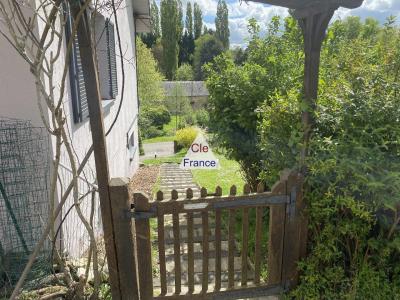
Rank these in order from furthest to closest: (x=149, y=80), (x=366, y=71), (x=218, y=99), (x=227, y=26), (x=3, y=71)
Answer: (x=227, y=26) < (x=149, y=80) < (x=218, y=99) < (x=3, y=71) < (x=366, y=71)

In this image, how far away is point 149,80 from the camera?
20.0 metres

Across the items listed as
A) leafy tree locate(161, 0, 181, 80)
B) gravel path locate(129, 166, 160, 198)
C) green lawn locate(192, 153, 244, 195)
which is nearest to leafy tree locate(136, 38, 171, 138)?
gravel path locate(129, 166, 160, 198)

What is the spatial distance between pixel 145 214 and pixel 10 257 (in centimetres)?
137

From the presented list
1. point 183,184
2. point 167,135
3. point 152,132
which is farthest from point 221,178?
point 167,135

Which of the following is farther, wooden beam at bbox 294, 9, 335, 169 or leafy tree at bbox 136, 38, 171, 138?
leafy tree at bbox 136, 38, 171, 138

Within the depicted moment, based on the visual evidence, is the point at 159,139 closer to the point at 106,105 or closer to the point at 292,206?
the point at 106,105

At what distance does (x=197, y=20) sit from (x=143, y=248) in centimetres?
4897

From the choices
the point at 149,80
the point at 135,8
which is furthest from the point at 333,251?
the point at 149,80

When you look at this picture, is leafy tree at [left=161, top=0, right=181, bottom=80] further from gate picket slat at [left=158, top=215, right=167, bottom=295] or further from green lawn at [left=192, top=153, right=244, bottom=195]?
gate picket slat at [left=158, top=215, right=167, bottom=295]

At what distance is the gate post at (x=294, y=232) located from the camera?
2.54 m

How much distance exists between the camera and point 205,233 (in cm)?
263

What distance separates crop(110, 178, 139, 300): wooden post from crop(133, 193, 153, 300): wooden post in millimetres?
45

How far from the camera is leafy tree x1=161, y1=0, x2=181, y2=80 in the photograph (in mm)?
34941

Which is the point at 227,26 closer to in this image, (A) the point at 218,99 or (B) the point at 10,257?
(A) the point at 218,99
